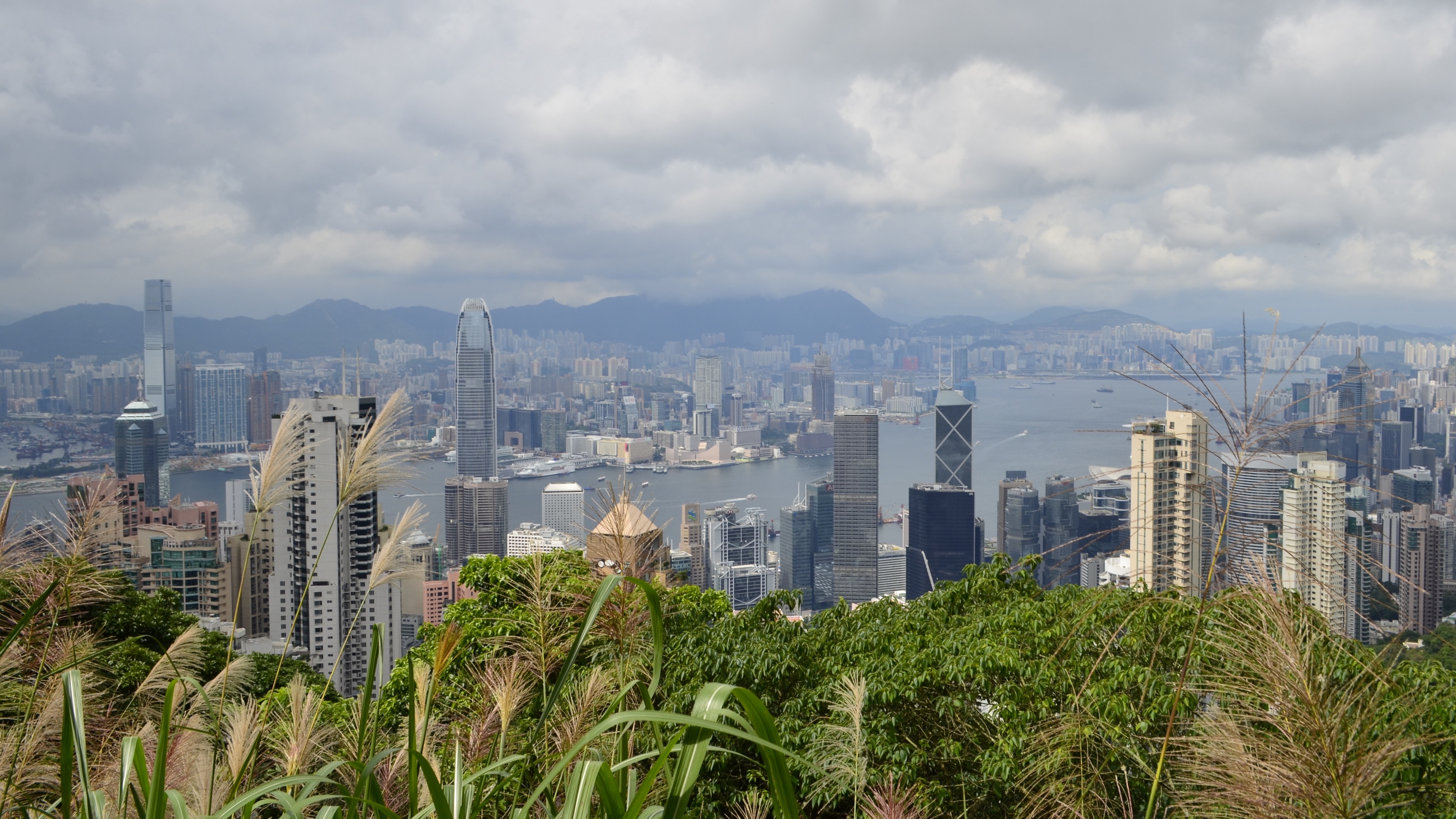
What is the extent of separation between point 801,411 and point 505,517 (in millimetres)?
18857

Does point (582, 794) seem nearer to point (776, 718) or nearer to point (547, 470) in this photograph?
point (776, 718)

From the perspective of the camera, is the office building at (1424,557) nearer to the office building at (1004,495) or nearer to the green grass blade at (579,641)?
the green grass blade at (579,641)

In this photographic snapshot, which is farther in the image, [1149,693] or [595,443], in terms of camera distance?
[595,443]

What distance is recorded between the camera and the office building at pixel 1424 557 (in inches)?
254

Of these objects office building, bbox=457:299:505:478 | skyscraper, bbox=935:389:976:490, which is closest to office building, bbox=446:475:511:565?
office building, bbox=457:299:505:478

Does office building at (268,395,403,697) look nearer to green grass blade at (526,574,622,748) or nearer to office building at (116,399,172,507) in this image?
green grass blade at (526,574,622,748)

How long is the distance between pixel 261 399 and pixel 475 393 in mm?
10794

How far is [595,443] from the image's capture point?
32.5 metres

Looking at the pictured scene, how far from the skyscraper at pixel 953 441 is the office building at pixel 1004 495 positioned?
3503 millimetres

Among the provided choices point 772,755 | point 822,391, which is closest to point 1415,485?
point 772,755

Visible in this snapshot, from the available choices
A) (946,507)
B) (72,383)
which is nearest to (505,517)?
(72,383)

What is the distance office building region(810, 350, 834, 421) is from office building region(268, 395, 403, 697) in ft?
90.2

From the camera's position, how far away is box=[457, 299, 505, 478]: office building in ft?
96.0

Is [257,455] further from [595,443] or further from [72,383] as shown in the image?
[595,443]
